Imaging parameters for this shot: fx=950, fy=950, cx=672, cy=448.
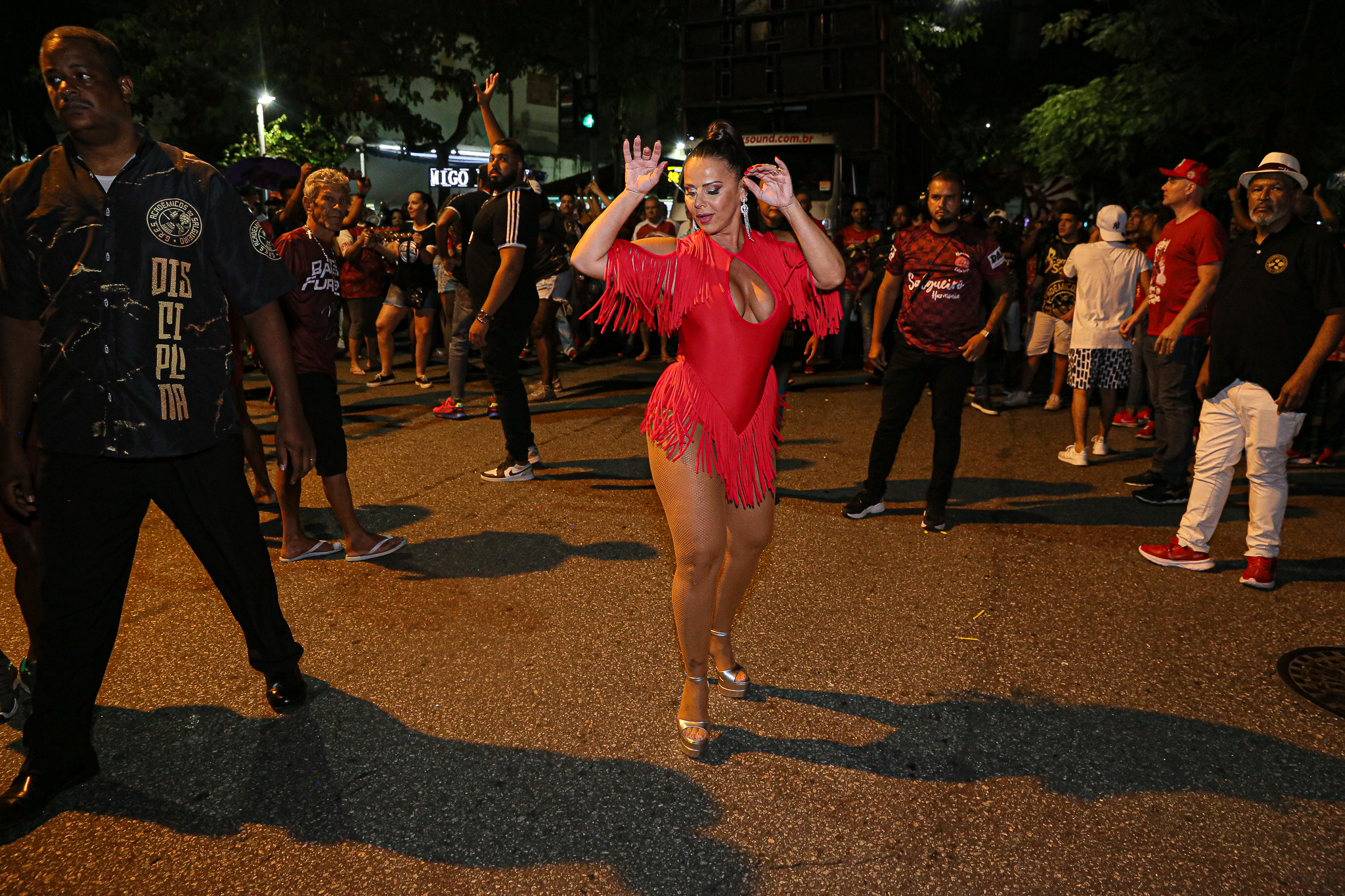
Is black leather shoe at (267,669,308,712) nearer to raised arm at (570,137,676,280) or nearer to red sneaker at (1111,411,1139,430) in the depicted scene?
raised arm at (570,137,676,280)

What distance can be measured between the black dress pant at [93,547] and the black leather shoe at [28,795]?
0.04 meters

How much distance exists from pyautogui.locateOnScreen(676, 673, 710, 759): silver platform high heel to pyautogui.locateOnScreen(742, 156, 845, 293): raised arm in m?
1.49

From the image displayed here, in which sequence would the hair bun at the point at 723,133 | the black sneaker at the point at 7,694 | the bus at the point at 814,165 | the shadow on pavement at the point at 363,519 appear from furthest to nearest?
the bus at the point at 814,165 → the shadow on pavement at the point at 363,519 → the black sneaker at the point at 7,694 → the hair bun at the point at 723,133

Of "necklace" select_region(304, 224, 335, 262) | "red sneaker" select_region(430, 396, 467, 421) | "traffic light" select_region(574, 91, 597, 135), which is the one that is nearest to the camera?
"necklace" select_region(304, 224, 335, 262)

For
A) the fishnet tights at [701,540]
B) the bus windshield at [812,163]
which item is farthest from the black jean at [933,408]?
the bus windshield at [812,163]

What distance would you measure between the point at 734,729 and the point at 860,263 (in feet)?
31.6

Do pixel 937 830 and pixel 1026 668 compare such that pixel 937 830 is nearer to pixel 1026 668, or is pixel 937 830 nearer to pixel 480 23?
pixel 1026 668

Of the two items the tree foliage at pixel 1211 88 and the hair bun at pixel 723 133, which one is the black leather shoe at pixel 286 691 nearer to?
the hair bun at pixel 723 133

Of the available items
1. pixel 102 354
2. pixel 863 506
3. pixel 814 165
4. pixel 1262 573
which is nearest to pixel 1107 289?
pixel 863 506

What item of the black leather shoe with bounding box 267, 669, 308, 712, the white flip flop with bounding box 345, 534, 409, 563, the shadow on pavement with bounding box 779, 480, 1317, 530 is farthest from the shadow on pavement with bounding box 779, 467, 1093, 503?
the black leather shoe with bounding box 267, 669, 308, 712

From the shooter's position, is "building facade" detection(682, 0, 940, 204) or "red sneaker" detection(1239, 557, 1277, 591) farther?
"building facade" detection(682, 0, 940, 204)

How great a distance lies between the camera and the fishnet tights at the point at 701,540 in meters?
3.18

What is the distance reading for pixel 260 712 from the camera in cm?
358

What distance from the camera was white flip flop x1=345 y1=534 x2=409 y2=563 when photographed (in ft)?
17.3
